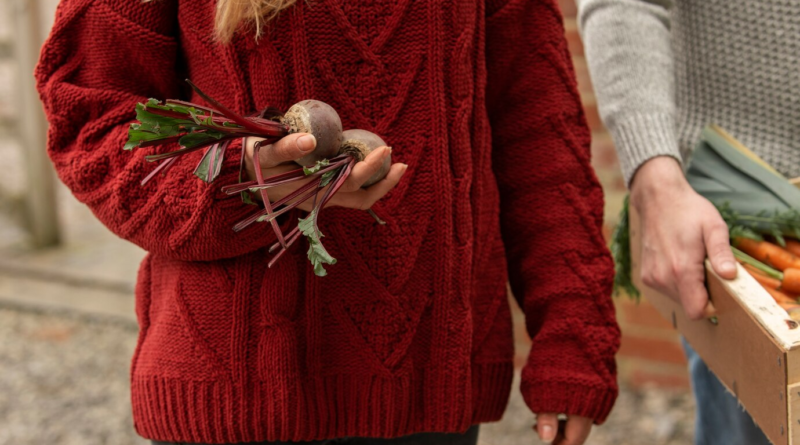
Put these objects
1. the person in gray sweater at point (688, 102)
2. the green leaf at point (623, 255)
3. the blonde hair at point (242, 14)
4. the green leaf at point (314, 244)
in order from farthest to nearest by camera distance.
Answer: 1. the green leaf at point (623, 255)
2. the person in gray sweater at point (688, 102)
3. the blonde hair at point (242, 14)
4. the green leaf at point (314, 244)

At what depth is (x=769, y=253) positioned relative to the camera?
3.37 feet

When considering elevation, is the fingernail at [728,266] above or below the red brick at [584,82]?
above

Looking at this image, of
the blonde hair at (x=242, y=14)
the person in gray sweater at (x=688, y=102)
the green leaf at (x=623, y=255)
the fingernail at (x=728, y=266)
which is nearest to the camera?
the blonde hair at (x=242, y=14)

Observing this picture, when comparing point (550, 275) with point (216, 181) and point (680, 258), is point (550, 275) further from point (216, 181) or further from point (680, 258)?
point (216, 181)

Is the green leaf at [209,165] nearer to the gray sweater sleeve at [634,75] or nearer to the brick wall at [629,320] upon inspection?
the gray sweater sleeve at [634,75]

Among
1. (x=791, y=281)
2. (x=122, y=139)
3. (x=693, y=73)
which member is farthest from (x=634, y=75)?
(x=122, y=139)

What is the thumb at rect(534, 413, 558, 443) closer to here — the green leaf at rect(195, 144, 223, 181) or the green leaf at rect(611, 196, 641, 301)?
the green leaf at rect(611, 196, 641, 301)

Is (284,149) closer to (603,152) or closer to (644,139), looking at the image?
(644,139)

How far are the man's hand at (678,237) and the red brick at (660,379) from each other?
143cm

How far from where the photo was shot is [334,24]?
2.79 ft

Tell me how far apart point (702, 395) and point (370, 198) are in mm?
748

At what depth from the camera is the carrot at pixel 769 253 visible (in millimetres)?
1014

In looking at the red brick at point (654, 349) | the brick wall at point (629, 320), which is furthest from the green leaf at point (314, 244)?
the red brick at point (654, 349)

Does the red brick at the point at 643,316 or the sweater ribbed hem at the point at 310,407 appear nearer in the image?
the sweater ribbed hem at the point at 310,407
